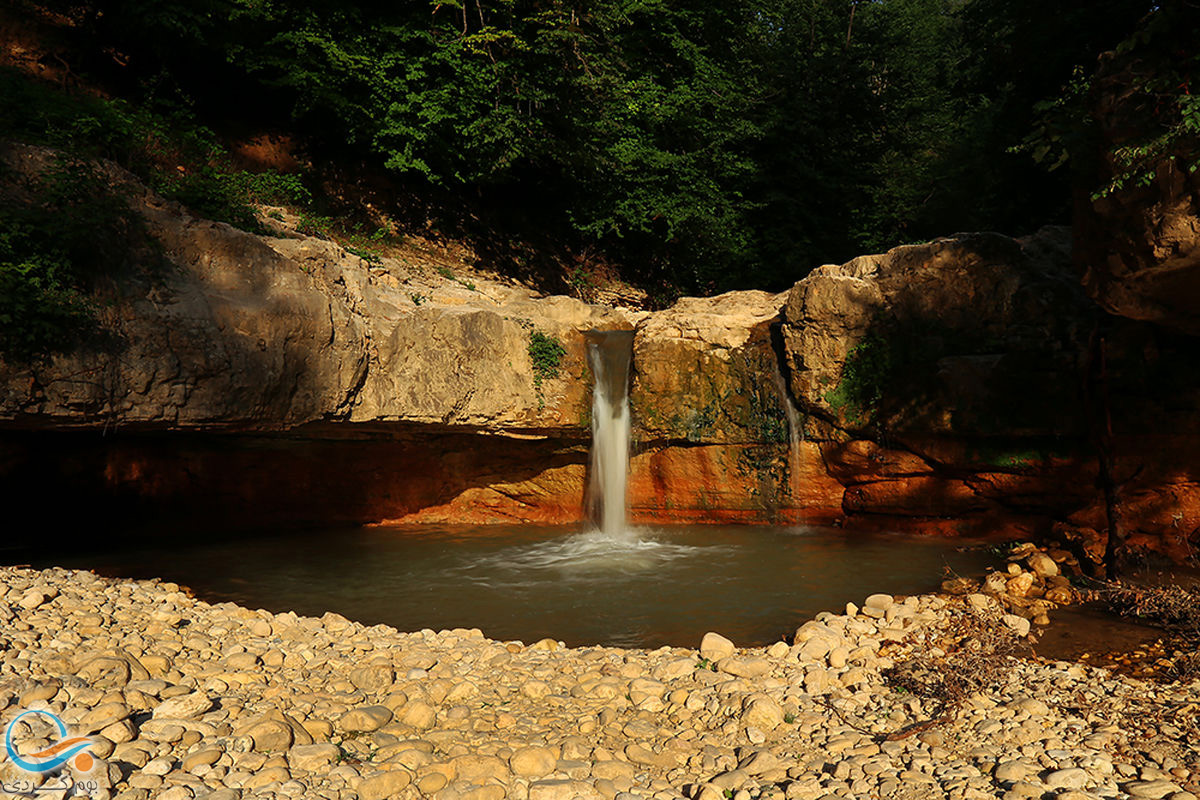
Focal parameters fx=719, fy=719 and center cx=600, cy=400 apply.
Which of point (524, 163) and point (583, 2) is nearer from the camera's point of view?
point (583, 2)

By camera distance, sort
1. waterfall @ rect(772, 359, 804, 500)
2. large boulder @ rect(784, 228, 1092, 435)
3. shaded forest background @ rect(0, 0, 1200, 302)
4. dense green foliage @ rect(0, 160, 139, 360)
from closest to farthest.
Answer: dense green foliage @ rect(0, 160, 139, 360) → large boulder @ rect(784, 228, 1092, 435) → shaded forest background @ rect(0, 0, 1200, 302) → waterfall @ rect(772, 359, 804, 500)

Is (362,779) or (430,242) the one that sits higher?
(430,242)

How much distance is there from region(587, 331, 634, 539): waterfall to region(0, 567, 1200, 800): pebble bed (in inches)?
200

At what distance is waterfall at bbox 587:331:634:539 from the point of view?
35.7ft

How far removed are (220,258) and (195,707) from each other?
17.9 feet

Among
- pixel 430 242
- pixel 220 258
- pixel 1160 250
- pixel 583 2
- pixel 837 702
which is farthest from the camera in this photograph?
pixel 430 242

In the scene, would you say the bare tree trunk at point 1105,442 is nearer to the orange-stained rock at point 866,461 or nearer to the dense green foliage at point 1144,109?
the orange-stained rock at point 866,461

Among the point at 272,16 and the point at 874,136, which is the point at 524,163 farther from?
the point at 874,136

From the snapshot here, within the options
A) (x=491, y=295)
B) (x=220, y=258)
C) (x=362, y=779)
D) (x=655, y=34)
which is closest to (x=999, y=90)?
(x=655, y=34)

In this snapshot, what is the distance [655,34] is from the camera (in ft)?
61.5

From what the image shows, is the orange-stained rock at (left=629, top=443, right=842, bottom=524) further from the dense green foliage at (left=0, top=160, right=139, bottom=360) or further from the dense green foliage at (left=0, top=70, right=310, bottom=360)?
the dense green foliage at (left=0, top=160, right=139, bottom=360)

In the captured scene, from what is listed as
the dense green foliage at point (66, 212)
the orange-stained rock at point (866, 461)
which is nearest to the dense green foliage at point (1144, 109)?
the orange-stained rock at point (866, 461)

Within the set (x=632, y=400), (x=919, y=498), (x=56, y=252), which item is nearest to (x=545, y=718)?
(x=56, y=252)

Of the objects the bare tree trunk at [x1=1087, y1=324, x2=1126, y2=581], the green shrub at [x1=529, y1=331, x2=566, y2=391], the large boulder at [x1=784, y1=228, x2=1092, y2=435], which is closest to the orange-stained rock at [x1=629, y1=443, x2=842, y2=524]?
the large boulder at [x1=784, y1=228, x2=1092, y2=435]
